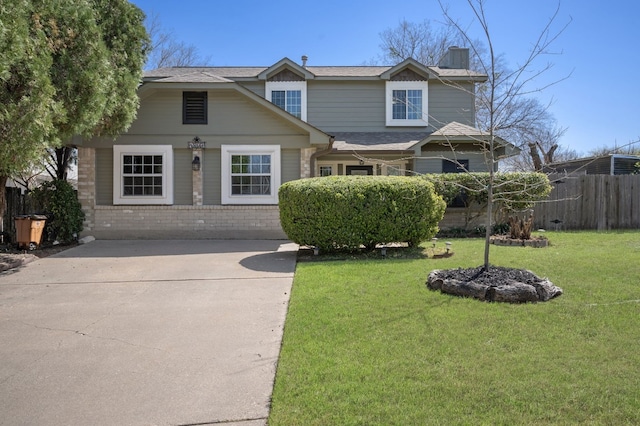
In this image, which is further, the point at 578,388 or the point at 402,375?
the point at 402,375

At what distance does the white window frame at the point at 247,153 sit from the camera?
13250 mm

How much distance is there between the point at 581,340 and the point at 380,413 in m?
2.41

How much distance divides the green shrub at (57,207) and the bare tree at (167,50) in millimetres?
17494

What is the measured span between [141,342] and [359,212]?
5.48m

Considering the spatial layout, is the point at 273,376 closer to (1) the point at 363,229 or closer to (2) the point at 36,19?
(1) the point at 363,229

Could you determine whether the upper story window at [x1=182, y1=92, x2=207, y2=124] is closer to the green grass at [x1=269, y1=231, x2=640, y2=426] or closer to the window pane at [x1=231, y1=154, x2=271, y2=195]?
the window pane at [x1=231, y1=154, x2=271, y2=195]

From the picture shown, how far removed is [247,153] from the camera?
13.3m

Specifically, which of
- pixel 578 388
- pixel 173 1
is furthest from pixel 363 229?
pixel 173 1

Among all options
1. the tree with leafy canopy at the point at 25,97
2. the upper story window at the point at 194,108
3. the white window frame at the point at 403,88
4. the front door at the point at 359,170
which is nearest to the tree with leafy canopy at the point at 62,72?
the tree with leafy canopy at the point at 25,97

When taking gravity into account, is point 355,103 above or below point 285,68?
below

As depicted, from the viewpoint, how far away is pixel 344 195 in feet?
30.4

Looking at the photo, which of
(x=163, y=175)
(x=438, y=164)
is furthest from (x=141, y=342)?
(x=438, y=164)

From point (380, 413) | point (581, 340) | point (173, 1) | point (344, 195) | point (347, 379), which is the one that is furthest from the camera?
point (173, 1)

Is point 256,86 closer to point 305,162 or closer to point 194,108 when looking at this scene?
point 194,108
